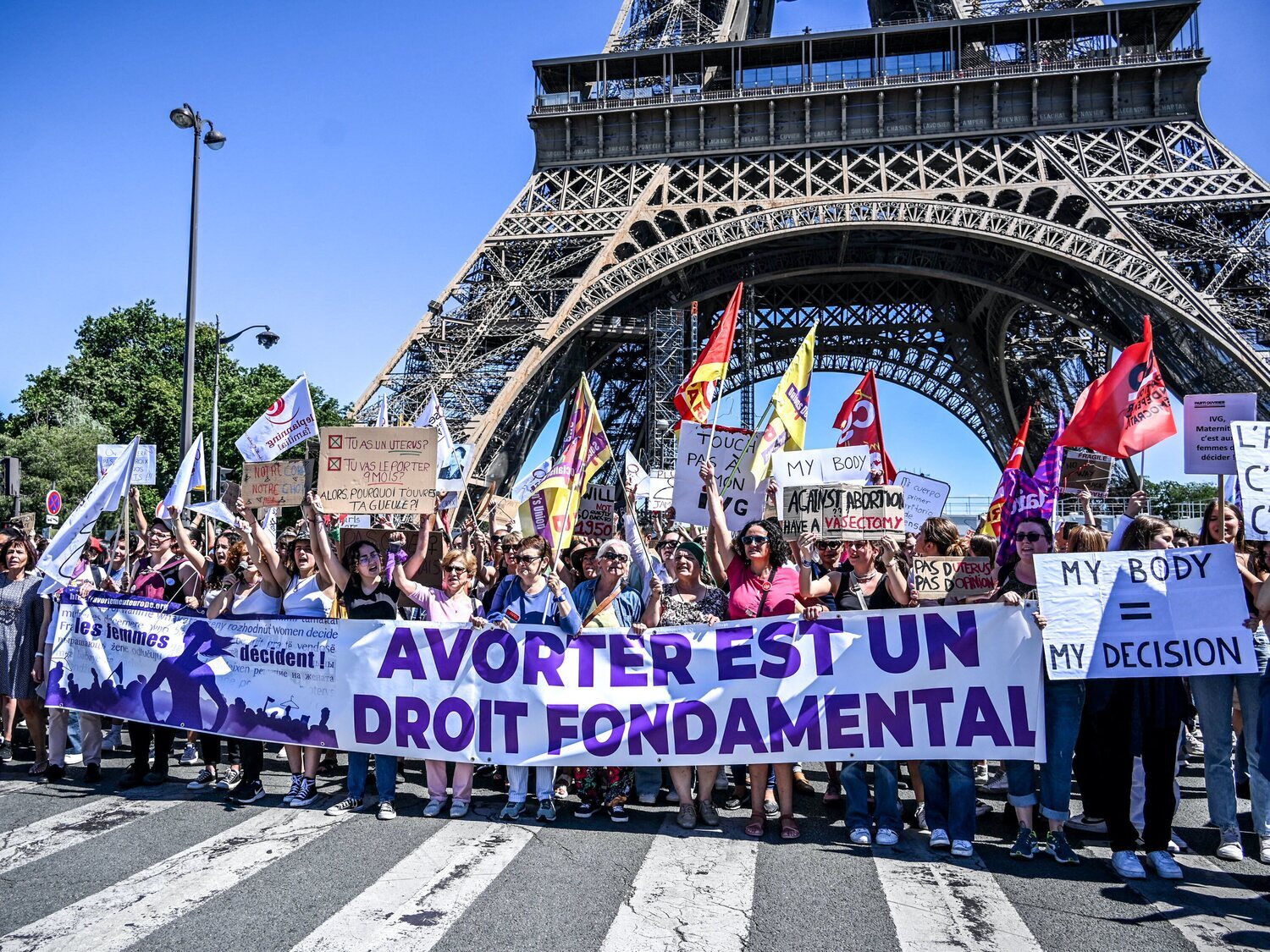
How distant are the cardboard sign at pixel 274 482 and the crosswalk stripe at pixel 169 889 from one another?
275cm

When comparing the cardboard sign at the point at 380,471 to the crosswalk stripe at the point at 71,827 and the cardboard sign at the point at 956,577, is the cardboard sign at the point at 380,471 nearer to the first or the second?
the crosswalk stripe at the point at 71,827

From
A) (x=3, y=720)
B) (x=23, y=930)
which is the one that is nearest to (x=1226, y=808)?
(x=23, y=930)

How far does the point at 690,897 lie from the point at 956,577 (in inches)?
120

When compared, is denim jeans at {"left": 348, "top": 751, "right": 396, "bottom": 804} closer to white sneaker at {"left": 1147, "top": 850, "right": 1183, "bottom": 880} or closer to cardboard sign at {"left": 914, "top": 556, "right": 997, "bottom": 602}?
cardboard sign at {"left": 914, "top": 556, "right": 997, "bottom": 602}

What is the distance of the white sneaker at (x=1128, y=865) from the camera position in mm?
5008

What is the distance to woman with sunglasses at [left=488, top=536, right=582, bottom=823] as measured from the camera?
6039 mm

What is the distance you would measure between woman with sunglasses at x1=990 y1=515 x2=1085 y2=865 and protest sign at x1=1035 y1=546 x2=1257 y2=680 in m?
0.14

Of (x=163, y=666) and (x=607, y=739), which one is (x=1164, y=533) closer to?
(x=607, y=739)

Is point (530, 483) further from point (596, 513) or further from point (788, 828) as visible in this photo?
point (788, 828)

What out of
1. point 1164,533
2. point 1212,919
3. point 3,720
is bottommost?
point 1212,919

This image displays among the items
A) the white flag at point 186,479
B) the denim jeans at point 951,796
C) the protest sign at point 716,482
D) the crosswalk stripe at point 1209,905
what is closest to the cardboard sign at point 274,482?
the white flag at point 186,479

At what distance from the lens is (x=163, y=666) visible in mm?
6855

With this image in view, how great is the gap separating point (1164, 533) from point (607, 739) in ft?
12.0

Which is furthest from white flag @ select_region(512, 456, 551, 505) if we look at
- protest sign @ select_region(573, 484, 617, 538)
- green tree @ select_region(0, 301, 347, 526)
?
green tree @ select_region(0, 301, 347, 526)
